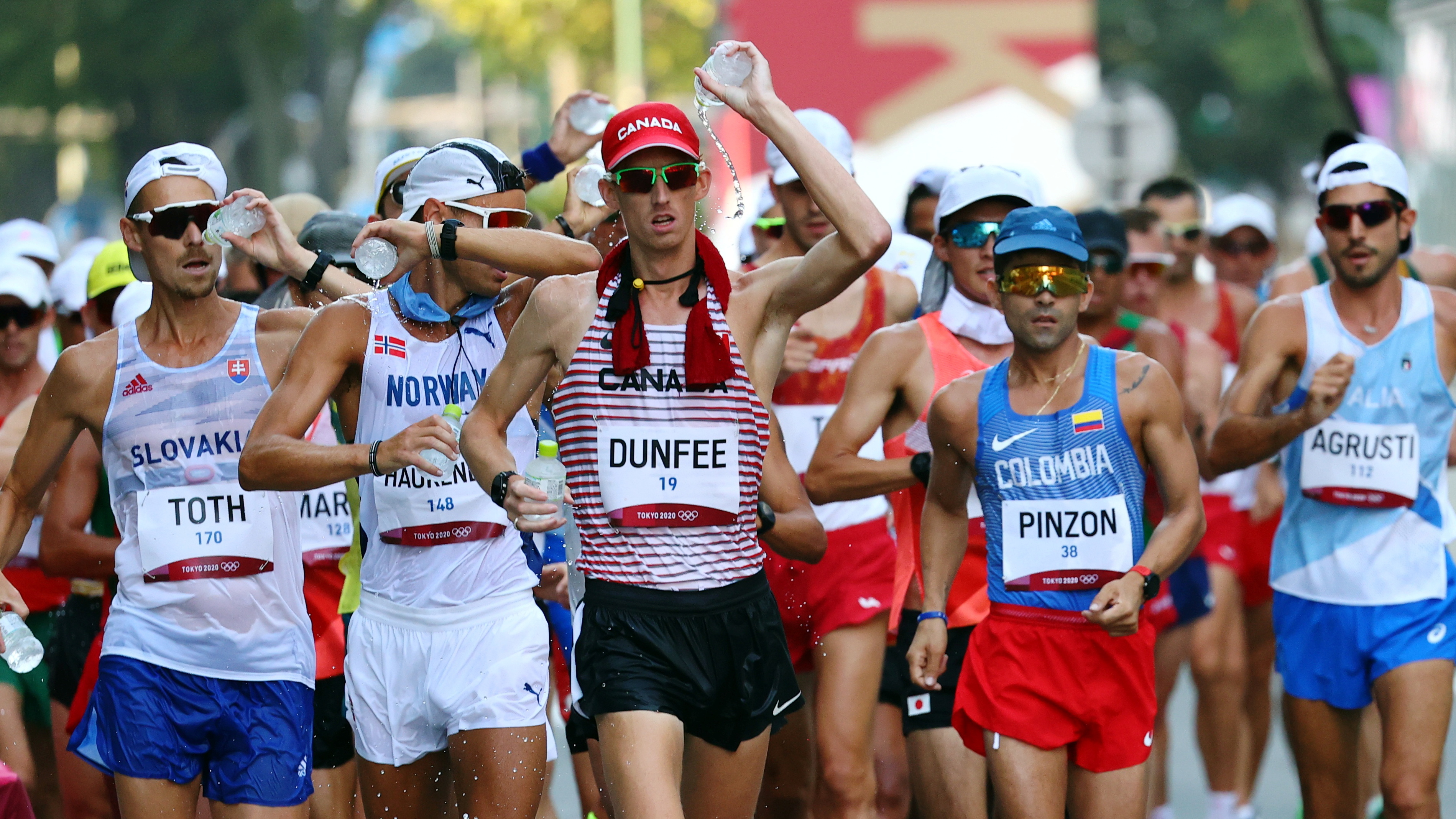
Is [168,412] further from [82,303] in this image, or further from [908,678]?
[82,303]

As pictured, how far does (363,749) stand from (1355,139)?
Answer: 5.44 meters

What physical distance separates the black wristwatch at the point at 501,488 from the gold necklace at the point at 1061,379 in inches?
68.3

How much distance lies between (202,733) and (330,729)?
116 centimetres

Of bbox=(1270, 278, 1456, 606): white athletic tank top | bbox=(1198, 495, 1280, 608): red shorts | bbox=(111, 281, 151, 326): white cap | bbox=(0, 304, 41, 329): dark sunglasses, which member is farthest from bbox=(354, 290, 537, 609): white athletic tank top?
bbox=(1198, 495, 1280, 608): red shorts

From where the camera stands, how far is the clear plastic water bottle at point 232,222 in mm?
6426

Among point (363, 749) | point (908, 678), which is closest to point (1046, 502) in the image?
point (908, 678)

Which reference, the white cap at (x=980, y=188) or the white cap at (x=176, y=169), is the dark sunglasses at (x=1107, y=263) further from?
the white cap at (x=176, y=169)

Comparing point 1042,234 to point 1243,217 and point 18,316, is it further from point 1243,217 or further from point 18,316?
point 1243,217

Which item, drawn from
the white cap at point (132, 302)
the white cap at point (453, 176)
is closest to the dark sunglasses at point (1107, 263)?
the white cap at point (453, 176)

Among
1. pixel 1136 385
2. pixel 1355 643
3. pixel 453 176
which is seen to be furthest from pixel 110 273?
pixel 1355 643

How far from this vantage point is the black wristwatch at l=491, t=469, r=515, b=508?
5543 millimetres

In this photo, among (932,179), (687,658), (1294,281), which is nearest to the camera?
(687,658)

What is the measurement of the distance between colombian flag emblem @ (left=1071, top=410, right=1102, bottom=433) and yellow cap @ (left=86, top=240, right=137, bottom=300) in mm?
3791

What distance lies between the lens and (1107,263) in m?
8.40
